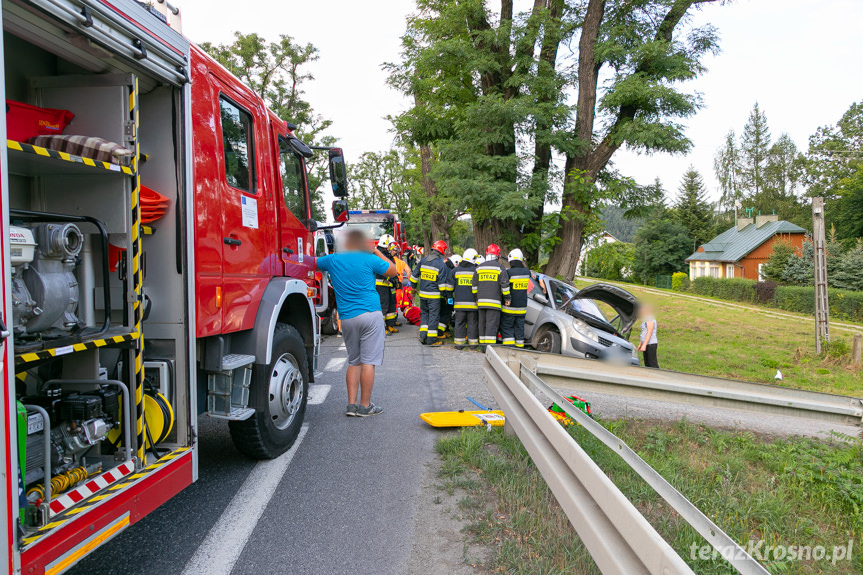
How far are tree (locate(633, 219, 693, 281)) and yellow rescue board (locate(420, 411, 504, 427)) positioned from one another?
57.9m

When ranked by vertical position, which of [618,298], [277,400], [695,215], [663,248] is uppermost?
[695,215]

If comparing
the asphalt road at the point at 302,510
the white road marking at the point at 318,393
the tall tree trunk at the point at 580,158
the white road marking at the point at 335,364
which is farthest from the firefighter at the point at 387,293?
the asphalt road at the point at 302,510

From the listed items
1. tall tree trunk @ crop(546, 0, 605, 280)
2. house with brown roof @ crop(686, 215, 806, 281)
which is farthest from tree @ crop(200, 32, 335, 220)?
house with brown roof @ crop(686, 215, 806, 281)

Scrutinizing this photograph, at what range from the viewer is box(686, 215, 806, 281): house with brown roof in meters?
50.7

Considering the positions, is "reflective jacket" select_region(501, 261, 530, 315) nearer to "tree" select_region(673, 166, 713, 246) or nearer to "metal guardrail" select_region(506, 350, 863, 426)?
"metal guardrail" select_region(506, 350, 863, 426)

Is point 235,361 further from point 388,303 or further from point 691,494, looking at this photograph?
point 388,303

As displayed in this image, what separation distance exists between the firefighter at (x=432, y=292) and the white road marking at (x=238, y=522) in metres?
6.67

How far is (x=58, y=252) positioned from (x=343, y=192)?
347 cm

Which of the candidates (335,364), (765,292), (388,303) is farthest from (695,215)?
(335,364)

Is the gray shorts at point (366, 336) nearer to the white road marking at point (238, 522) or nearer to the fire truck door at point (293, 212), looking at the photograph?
the fire truck door at point (293, 212)

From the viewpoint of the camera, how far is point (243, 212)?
420cm

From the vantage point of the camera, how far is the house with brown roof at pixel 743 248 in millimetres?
50656

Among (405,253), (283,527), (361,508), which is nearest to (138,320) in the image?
(283,527)

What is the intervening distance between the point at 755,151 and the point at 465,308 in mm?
66154
